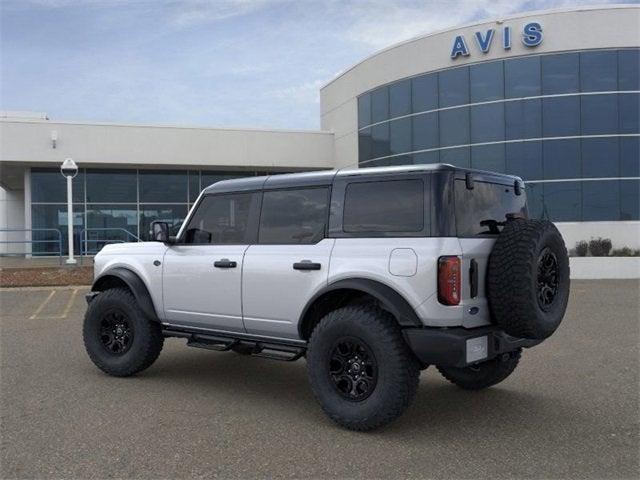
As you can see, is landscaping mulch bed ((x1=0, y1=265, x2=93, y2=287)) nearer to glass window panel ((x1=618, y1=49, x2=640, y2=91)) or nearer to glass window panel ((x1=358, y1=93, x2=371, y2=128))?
glass window panel ((x1=358, y1=93, x2=371, y2=128))

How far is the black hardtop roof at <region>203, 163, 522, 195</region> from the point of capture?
4635 mm

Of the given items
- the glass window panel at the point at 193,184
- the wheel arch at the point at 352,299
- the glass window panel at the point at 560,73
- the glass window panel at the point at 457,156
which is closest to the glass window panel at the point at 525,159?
the glass window panel at the point at 457,156

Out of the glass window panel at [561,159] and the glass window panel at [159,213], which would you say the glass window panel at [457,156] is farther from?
the glass window panel at [159,213]

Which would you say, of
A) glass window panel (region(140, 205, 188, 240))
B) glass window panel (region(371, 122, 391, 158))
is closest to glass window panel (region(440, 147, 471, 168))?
glass window panel (region(371, 122, 391, 158))

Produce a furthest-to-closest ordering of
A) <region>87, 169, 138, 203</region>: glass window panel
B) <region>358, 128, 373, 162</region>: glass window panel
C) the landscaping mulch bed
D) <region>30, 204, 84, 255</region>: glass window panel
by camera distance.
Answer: <region>87, 169, 138, 203</region>: glass window panel < <region>358, 128, 373, 162</region>: glass window panel < <region>30, 204, 84, 255</region>: glass window panel < the landscaping mulch bed

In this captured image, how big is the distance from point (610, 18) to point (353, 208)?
19.9 metres

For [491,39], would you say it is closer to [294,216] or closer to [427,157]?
[427,157]

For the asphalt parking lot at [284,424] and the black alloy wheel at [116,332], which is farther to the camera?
the black alloy wheel at [116,332]

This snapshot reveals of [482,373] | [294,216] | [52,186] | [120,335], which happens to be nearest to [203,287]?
[294,216]

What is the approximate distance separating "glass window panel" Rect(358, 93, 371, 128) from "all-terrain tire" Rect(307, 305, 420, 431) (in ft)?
71.6

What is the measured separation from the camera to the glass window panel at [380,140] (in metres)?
24.9

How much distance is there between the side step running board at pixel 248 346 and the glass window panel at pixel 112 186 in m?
21.0

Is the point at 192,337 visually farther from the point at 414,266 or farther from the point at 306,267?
the point at 414,266

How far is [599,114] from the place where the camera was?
20828 mm
